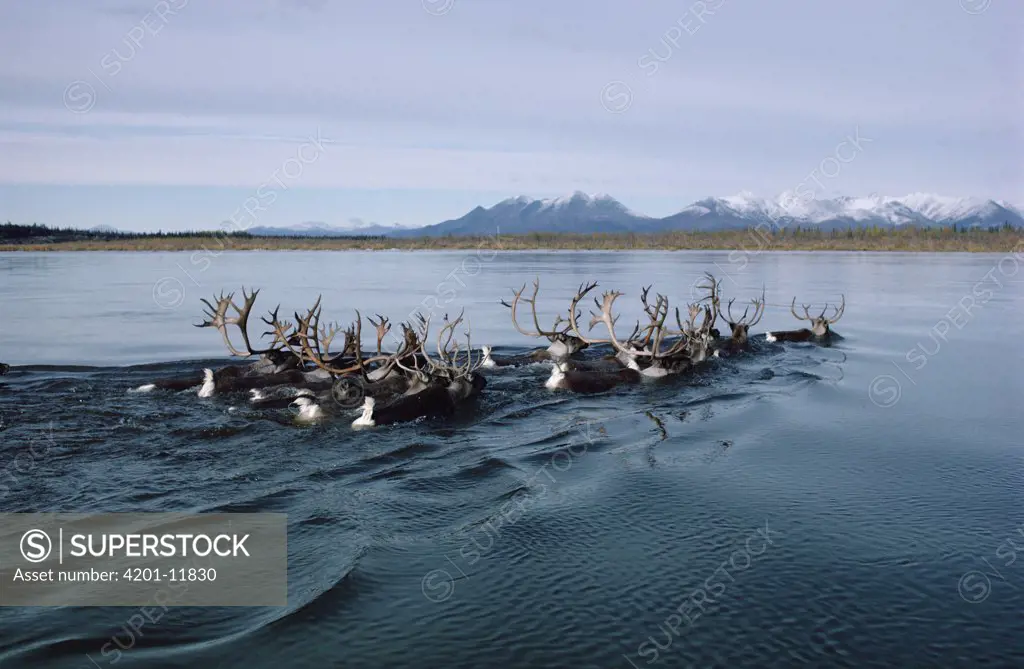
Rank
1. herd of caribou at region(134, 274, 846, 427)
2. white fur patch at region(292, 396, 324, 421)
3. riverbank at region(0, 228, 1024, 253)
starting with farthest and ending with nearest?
riverbank at region(0, 228, 1024, 253) < herd of caribou at region(134, 274, 846, 427) < white fur patch at region(292, 396, 324, 421)

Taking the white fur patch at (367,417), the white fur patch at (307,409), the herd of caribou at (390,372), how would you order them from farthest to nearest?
the herd of caribou at (390,372)
the white fur patch at (307,409)
the white fur patch at (367,417)

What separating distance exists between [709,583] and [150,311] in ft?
78.0

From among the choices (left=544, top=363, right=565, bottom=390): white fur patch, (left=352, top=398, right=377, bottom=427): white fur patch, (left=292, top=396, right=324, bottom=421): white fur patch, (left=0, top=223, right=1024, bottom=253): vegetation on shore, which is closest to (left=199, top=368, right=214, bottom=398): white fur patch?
(left=292, top=396, right=324, bottom=421): white fur patch

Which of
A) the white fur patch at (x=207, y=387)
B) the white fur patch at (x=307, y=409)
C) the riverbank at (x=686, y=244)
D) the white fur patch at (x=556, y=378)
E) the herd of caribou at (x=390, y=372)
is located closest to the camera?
the white fur patch at (x=307, y=409)

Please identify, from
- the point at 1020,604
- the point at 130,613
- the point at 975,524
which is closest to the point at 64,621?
the point at 130,613

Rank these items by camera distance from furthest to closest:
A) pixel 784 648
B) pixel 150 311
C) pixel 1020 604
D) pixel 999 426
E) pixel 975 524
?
pixel 150 311 < pixel 999 426 < pixel 975 524 < pixel 1020 604 < pixel 784 648

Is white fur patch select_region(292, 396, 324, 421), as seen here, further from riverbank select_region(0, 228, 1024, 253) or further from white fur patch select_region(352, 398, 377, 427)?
riverbank select_region(0, 228, 1024, 253)

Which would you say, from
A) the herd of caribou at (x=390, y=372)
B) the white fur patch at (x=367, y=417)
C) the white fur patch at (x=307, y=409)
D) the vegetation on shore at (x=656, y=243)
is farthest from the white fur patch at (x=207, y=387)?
the vegetation on shore at (x=656, y=243)

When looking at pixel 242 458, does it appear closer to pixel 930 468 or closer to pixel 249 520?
pixel 249 520

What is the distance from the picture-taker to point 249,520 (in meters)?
7.05

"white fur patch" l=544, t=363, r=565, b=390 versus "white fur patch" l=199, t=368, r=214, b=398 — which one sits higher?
"white fur patch" l=199, t=368, r=214, b=398

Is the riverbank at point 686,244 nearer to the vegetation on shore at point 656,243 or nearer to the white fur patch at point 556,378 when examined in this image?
the vegetation on shore at point 656,243

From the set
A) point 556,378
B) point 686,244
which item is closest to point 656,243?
point 686,244

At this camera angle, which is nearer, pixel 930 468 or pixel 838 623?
pixel 838 623
